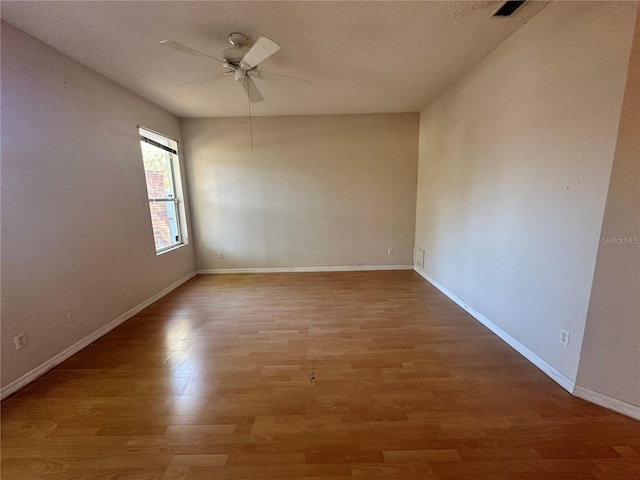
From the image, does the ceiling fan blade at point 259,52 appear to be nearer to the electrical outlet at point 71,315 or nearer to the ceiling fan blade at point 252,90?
the ceiling fan blade at point 252,90

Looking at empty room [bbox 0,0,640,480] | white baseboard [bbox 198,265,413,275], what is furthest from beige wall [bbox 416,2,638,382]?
white baseboard [bbox 198,265,413,275]

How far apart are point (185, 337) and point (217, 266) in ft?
7.30

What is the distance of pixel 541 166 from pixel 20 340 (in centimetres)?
409

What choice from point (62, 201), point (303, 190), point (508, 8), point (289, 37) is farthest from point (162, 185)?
point (508, 8)

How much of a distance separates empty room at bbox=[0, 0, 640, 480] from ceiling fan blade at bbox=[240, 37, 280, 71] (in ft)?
0.09

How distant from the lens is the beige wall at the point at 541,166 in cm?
147

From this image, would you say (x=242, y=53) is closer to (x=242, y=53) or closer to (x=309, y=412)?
(x=242, y=53)

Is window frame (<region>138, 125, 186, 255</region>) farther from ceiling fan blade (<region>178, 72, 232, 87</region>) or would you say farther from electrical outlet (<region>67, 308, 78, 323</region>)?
electrical outlet (<region>67, 308, 78, 323</region>)

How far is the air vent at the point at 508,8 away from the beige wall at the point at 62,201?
3.50 meters

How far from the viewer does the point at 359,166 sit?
4289mm

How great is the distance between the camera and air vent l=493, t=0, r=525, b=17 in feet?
5.41

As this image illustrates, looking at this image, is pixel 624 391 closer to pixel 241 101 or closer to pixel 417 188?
pixel 417 188

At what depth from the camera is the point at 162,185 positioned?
3.85m

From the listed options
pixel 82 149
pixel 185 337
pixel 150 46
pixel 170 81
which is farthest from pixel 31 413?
pixel 170 81
